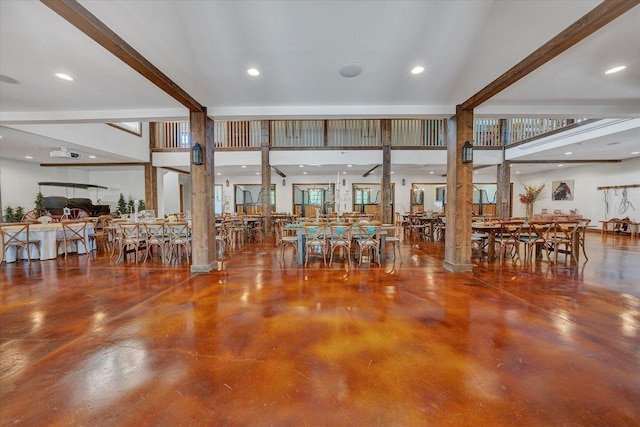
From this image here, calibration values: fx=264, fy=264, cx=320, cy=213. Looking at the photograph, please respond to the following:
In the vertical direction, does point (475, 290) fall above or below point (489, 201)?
below

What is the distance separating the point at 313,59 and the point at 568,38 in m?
2.49

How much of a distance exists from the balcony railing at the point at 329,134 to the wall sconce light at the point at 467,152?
5.22m

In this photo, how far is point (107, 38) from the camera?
2.41 metres

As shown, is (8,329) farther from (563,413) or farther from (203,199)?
(563,413)

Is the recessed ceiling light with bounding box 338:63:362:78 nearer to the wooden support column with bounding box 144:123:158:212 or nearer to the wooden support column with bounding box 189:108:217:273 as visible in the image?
the wooden support column with bounding box 189:108:217:273

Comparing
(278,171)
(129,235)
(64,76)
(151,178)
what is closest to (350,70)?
(64,76)

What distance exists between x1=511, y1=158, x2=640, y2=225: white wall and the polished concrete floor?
27.7 feet

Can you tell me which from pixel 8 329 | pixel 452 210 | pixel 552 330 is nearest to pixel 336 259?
pixel 452 210

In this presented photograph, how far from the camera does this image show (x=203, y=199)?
4426 mm

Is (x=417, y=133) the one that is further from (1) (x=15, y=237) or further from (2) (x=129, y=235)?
(1) (x=15, y=237)

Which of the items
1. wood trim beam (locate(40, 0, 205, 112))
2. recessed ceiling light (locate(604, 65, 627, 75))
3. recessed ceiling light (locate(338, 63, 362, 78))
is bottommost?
wood trim beam (locate(40, 0, 205, 112))

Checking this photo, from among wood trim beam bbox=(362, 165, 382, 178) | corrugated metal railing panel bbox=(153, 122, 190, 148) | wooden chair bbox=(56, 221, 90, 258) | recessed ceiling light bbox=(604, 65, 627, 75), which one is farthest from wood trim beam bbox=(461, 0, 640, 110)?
corrugated metal railing panel bbox=(153, 122, 190, 148)

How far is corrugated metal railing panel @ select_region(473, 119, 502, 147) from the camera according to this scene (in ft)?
31.0

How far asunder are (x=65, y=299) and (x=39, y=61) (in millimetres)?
2814
